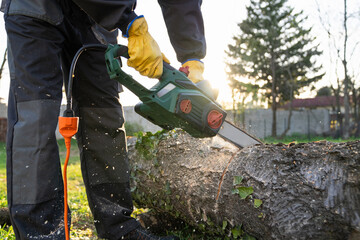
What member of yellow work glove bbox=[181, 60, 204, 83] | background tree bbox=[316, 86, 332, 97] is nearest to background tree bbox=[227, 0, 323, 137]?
background tree bbox=[316, 86, 332, 97]

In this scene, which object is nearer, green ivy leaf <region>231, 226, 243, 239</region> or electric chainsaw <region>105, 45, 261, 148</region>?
electric chainsaw <region>105, 45, 261, 148</region>

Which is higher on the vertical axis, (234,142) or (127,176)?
(234,142)

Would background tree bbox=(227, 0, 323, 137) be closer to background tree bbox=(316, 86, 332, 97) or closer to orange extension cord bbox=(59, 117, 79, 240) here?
background tree bbox=(316, 86, 332, 97)

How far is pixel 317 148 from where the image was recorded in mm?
1669

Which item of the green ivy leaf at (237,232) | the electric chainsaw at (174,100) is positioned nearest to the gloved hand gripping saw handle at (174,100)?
the electric chainsaw at (174,100)

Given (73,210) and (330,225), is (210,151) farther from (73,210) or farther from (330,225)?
(73,210)

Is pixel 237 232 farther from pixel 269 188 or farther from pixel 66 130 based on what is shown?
pixel 66 130

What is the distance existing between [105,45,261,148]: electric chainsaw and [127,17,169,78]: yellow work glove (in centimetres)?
7

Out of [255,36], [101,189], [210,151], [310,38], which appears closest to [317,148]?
[210,151]

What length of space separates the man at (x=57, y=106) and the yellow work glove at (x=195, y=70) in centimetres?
37

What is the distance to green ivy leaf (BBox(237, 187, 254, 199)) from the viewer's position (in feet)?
5.53

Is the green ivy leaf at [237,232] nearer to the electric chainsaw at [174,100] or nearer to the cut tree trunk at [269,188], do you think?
the cut tree trunk at [269,188]

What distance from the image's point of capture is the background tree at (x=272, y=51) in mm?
21969

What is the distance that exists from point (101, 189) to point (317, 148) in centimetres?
129
